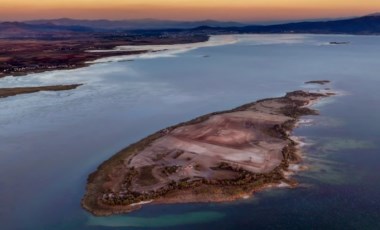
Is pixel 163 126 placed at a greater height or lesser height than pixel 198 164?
lesser

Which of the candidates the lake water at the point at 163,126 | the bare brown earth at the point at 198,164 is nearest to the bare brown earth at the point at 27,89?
the lake water at the point at 163,126

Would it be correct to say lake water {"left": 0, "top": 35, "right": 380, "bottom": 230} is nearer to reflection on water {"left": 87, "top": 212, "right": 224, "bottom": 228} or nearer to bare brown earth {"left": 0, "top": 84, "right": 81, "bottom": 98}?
reflection on water {"left": 87, "top": 212, "right": 224, "bottom": 228}

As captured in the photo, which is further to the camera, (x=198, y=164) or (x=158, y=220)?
(x=198, y=164)

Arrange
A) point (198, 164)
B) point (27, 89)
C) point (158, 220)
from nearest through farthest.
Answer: point (158, 220)
point (198, 164)
point (27, 89)

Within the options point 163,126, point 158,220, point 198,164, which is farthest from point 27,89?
point 158,220

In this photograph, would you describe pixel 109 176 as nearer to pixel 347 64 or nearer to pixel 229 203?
pixel 229 203

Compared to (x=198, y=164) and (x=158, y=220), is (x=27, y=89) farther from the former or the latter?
(x=158, y=220)
